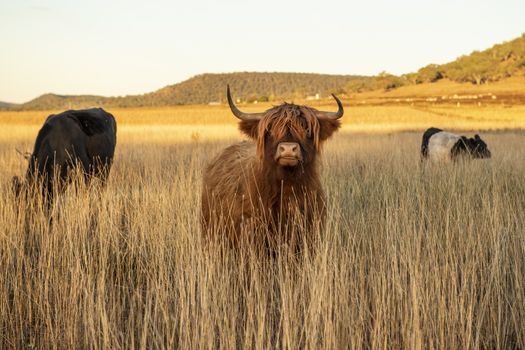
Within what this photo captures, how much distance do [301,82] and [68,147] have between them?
97.1 metres

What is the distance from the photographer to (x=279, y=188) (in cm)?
399

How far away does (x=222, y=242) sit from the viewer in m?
4.23

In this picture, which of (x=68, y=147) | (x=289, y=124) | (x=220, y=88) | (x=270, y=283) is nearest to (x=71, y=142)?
(x=68, y=147)

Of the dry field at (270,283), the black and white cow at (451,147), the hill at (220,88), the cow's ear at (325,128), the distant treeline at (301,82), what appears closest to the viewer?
the dry field at (270,283)

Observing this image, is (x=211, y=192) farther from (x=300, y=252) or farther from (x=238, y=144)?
(x=300, y=252)

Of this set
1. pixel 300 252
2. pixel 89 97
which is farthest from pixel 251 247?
pixel 89 97

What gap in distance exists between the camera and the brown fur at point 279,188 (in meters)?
3.88

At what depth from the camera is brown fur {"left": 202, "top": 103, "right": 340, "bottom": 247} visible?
388 centimetres

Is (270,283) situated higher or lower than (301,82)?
lower

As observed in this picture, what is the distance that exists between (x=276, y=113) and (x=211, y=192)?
4.74ft

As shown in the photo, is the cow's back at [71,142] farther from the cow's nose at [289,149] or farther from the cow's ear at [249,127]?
the cow's nose at [289,149]

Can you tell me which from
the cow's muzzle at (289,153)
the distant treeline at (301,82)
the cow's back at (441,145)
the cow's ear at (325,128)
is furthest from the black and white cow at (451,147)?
the distant treeline at (301,82)

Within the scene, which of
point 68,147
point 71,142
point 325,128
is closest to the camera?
point 325,128

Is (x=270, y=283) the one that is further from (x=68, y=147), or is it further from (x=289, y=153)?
(x=68, y=147)
